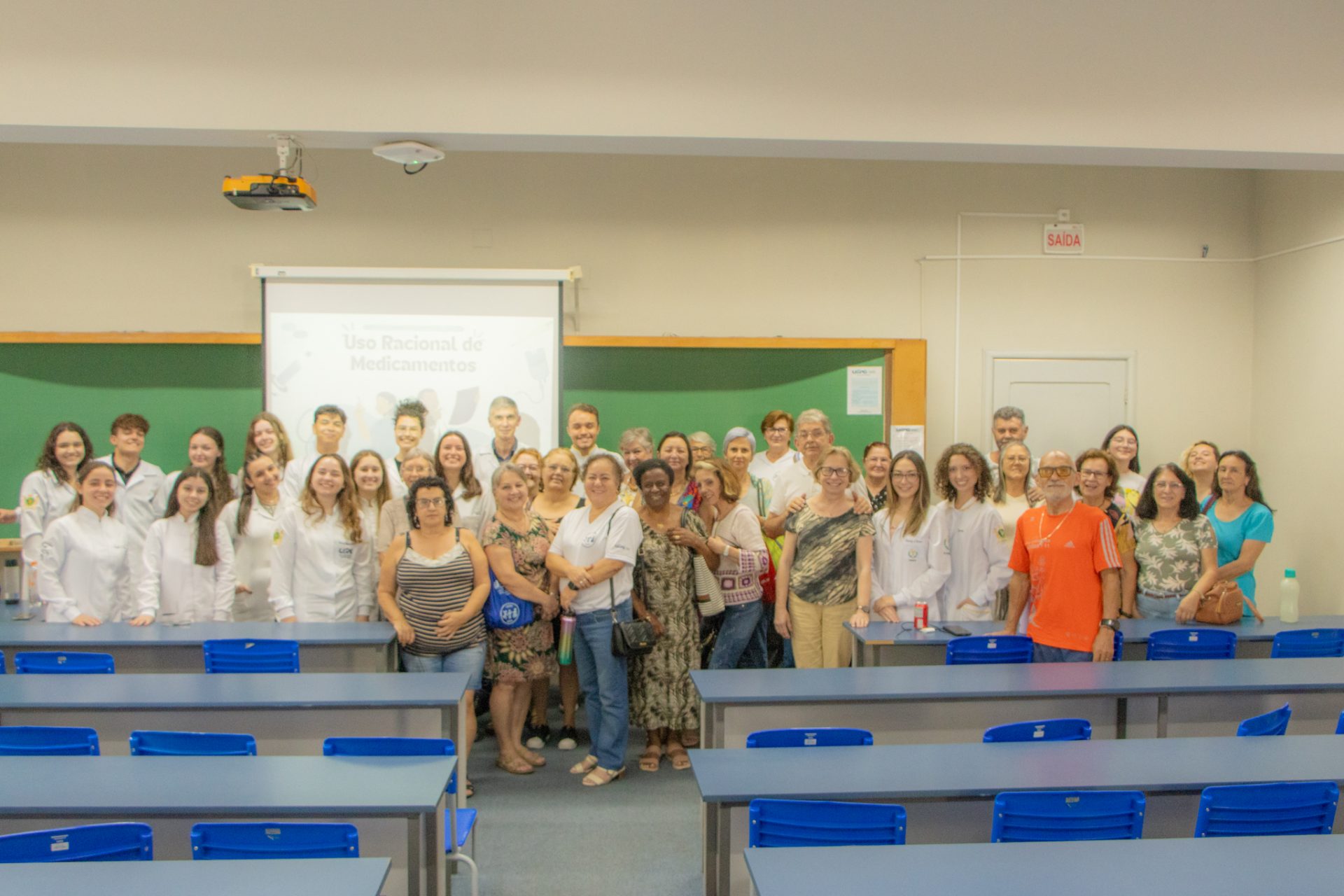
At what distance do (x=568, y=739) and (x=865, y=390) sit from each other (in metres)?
3.32

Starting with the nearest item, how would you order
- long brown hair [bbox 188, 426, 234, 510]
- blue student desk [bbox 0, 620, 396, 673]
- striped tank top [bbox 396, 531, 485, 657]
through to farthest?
blue student desk [bbox 0, 620, 396, 673], striped tank top [bbox 396, 531, 485, 657], long brown hair [bbox 188, 426, 234, 510]

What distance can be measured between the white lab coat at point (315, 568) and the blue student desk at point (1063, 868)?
9.75 ft

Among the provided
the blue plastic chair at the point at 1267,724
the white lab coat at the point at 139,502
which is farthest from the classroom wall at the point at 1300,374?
the white lab coat at the point at 139,502

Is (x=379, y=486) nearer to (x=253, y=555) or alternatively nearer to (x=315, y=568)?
(x=315, y=568)

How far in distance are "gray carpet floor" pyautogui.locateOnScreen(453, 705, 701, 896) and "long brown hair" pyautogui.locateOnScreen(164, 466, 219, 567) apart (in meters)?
1.57

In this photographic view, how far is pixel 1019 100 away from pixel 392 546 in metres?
3.65

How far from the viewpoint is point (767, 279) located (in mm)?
7191

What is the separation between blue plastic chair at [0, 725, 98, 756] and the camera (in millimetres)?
3031

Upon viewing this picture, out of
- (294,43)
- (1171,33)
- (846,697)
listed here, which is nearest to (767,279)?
(1171,33)

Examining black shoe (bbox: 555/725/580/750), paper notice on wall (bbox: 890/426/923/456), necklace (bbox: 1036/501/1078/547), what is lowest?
black shoe (bbox: 555/725/580/750)

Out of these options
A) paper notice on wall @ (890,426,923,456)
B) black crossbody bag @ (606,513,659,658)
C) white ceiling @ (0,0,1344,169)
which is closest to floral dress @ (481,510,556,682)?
black crossbody bag @ (606,513,659,658)

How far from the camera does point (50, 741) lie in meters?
3.05

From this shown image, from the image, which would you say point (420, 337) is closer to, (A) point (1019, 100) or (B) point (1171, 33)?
(A) point (1019, 100)

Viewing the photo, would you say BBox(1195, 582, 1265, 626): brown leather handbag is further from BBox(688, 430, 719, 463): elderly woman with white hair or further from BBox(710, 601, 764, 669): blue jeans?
BBox(688, 430, 719, 463): elderly woman with white hair
